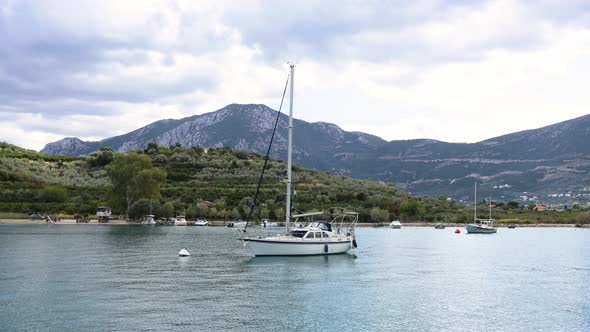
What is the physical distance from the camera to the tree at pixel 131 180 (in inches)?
4904

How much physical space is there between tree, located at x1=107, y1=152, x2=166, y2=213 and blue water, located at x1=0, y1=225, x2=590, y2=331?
64.2 meters

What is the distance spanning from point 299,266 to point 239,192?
95976 millimetres

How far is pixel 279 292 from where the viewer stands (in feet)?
118

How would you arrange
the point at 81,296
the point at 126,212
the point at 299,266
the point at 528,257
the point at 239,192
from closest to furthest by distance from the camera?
the point at 81,296 → the point at 299,266 → the point at 528,257 → the point at 126,212 → the point at 239,192

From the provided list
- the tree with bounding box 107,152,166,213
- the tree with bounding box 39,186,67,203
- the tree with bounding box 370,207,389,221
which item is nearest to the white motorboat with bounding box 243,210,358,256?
the tree with bounding box 107,152,166,213

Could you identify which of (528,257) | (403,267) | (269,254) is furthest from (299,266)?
(528,257)

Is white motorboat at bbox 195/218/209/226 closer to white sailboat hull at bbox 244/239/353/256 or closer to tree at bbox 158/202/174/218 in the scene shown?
tree at bbox 158/202/174/218

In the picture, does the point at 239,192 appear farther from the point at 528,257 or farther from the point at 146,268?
the point at 146,268

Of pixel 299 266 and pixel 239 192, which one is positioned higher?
pixel 239 192

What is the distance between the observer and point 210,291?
115ft

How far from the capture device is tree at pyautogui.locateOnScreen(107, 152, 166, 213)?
4904 inches

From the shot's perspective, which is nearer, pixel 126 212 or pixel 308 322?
pixel 308 322

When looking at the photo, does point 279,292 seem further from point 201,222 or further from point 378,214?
point 378,214

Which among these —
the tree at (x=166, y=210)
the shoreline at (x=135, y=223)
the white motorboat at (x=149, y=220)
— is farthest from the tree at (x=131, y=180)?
the shoreline at (x=135, y=223)
